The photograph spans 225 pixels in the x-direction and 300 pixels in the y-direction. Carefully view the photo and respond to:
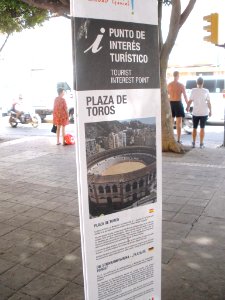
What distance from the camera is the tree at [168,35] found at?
28.8 ft

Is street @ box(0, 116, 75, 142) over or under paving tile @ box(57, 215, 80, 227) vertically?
over

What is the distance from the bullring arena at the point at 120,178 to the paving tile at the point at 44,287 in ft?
4.62

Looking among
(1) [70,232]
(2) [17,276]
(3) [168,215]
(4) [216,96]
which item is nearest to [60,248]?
(1) [70,232]

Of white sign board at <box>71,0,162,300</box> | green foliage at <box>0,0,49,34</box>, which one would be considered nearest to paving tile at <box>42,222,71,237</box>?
white sign board at <box>71,0,162,300</box>

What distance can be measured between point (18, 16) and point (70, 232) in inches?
360

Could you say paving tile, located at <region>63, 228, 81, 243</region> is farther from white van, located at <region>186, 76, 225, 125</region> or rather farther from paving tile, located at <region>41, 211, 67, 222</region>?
white van, located at <region>186, 76, 225, 125</region>

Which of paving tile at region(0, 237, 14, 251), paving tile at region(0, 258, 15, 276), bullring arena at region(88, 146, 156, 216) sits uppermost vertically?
bullring arena at region(88, 146, 156, 216)

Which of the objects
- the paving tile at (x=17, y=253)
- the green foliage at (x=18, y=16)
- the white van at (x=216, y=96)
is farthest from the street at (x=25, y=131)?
the paving tile at (x=17, y=253)

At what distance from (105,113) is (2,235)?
299cm

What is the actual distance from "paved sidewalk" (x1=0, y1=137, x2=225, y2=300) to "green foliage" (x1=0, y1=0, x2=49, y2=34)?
5113 millimetres

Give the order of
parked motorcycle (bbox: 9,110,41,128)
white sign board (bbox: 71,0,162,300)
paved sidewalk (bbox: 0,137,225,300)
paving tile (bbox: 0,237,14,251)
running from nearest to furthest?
1. white sign board (bbox: 71,0,162,300)
2. paved sidewalk (bbox: 0,137,225,300)
3. paving tile (bbox: 0,237,14,251)
4. parked motorcycle (bbox: 9,110,41,128)

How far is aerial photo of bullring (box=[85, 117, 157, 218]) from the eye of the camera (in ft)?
7.50

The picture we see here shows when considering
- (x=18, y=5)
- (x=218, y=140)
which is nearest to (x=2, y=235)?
(x=18, y=5)

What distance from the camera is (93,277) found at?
93.3 inches
